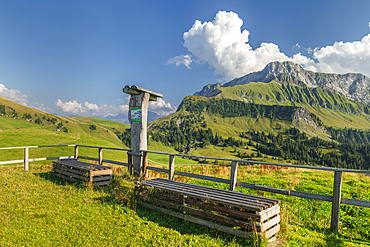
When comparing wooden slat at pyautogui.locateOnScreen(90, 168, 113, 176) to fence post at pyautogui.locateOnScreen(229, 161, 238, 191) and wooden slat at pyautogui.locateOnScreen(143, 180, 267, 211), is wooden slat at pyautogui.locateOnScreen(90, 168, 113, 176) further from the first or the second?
fence post at pyautogui.locateOnScreen(229, 161, 238, 191)

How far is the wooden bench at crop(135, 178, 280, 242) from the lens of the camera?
4.15 metres

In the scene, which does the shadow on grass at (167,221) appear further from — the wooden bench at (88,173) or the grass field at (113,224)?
the wooden bench at (88,173)

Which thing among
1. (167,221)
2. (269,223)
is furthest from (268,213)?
(167,221)

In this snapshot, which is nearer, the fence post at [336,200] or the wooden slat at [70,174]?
the fence post at [336,200]

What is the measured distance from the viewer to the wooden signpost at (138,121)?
9.53 meters

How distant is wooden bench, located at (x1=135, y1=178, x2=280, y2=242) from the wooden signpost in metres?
3.76

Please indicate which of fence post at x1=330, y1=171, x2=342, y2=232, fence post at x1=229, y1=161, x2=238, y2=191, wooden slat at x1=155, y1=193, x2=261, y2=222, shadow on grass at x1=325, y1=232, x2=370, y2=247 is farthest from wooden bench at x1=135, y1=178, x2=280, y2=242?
fence post at x1=330, y1=171, x2=342, y2=232

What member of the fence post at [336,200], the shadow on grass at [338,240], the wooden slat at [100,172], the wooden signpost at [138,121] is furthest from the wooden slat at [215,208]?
the wooden signpost at [138,121]

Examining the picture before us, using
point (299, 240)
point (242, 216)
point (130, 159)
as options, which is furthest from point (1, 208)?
point (299, 240)

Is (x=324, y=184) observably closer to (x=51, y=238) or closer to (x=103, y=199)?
(x=103, y=199)

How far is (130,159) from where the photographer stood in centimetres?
1011

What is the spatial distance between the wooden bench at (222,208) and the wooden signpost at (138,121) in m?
3.76

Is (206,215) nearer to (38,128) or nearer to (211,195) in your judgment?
(211,195)

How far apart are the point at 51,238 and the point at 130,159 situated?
577cm
